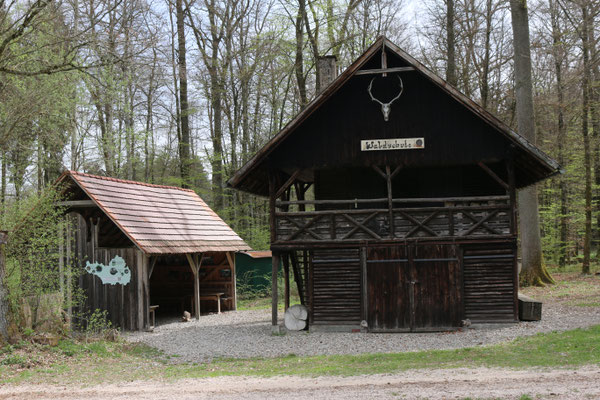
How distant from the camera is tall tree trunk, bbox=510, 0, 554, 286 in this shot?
832 inches

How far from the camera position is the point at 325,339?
14.9 m

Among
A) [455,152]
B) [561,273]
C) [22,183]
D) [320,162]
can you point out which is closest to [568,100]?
[561,273]

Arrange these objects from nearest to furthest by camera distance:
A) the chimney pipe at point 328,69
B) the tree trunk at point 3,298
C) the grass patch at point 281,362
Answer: the grass patch at point 281,362 → the tree trunk at point 3,298 → the chimney pipe at point 328,69

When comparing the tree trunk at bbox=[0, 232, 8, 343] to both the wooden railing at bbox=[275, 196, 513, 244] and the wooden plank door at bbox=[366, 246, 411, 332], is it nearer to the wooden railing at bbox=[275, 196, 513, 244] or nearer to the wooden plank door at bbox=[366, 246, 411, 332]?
the wooden railing at bbox=[275, 196, 513, 244]

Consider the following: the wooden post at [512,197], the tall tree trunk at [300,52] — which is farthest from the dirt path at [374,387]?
the tall tree trunk at [300,52]

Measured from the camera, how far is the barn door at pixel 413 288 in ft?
50.8

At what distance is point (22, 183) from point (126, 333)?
14001 millimetres

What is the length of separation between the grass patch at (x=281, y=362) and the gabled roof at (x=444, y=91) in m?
4.37

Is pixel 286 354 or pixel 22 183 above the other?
pixel 22 183

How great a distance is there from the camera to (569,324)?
568 inches

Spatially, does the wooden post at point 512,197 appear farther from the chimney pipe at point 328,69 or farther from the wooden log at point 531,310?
the chimney pipe at point 328,69

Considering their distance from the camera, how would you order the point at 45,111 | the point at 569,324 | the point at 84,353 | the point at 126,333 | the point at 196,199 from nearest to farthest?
1. the point at 84,353
2. the point at 569,324
3. the point at 126,333
4. the point at 45,111
5. the point at 196,199

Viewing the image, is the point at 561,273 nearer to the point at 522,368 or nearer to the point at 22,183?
the point at 522,368

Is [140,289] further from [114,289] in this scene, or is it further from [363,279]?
[363,279]
